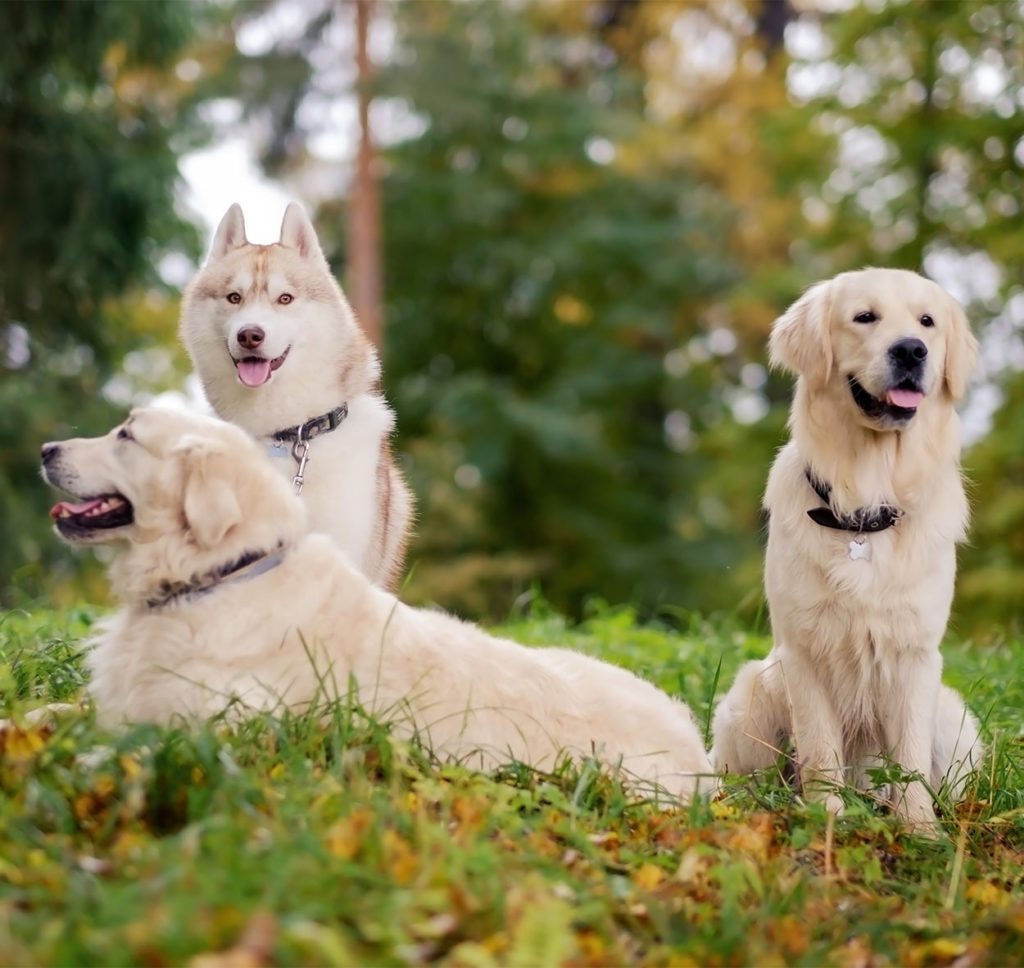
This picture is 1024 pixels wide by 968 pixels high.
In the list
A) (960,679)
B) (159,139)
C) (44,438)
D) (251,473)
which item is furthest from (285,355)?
(159,139)

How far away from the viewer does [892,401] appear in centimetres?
449

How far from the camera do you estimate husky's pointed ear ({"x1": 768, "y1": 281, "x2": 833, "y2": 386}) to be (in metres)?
4.69

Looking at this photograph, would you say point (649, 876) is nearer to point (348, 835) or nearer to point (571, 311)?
point (348, 835)

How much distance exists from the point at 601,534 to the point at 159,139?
28.2ft

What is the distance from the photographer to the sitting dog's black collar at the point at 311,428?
192 inches

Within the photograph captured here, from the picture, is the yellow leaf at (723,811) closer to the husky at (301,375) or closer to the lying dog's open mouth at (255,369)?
the husky at (301,375)

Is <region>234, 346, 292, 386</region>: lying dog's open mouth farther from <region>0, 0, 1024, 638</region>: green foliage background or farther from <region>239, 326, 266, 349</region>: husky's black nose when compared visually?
<region>0, 0, 1024, 638</region>: green foliage background

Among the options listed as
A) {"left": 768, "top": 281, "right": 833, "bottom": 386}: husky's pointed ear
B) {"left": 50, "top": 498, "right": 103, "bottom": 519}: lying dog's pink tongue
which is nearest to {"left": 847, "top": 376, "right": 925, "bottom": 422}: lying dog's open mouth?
{"left": 768, "top": 281, "right": 833, "bottom": 386}: husky's pointed ear

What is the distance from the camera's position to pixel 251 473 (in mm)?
3742

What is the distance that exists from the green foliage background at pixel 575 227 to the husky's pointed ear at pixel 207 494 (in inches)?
319

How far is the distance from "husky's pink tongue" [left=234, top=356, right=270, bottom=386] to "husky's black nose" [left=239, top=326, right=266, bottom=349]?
61 millimetres

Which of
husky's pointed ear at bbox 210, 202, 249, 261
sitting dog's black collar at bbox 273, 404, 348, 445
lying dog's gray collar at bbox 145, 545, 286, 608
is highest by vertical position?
husky's pointed ear at bbox 210, 202, 249, 261

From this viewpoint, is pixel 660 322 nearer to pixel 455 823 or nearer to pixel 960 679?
pixel 960 679

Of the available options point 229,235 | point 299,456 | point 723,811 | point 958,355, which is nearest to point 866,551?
point 958,355
